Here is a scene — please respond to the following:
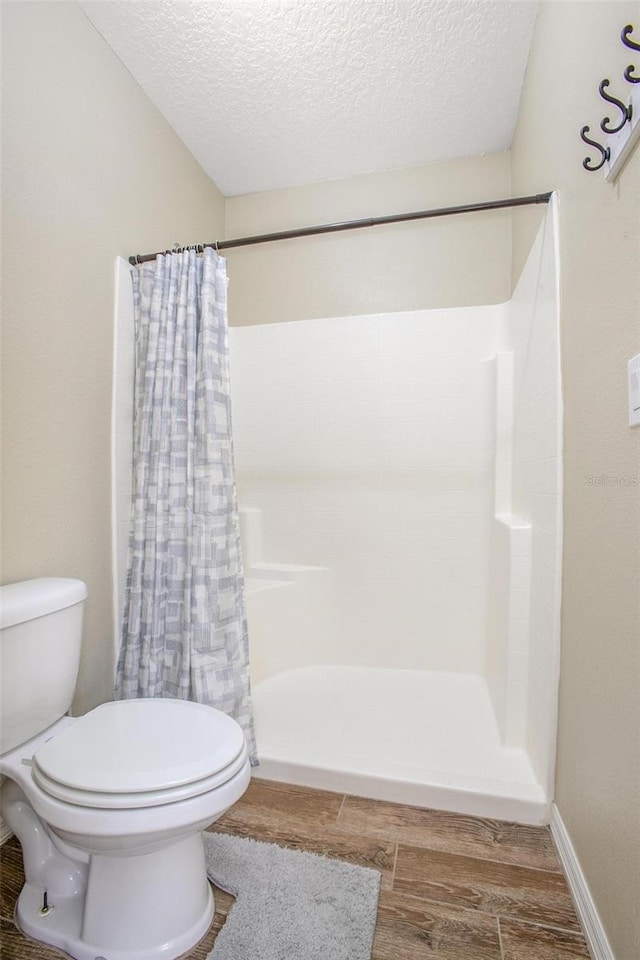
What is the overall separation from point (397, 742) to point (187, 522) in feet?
3.60

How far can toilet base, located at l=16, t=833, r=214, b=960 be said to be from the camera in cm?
102

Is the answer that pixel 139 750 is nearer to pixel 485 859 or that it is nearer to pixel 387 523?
pixel 485 859

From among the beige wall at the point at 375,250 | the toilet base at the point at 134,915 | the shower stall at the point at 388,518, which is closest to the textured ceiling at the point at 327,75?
the beige wall at the point at 375,250

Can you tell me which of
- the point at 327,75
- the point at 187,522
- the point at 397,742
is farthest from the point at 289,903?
the point at 327,75

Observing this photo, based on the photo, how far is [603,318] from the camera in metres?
1.04

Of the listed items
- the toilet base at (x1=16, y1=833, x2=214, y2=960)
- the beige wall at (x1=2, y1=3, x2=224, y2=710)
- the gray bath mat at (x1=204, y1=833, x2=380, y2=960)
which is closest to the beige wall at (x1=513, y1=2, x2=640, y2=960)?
the gray bath mat at (x1=204, y1=833, x2=380, y2=960)

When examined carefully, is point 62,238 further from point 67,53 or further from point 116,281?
point 67,53

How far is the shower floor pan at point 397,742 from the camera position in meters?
1.46

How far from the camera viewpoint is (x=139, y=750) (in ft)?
3.50

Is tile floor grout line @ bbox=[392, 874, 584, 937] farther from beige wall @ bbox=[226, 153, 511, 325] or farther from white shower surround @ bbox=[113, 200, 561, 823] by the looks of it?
beige wall @ bbox=[226, 153, 511, 325]

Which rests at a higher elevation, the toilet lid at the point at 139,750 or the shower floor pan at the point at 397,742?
the toilet lid at the point at 139,750

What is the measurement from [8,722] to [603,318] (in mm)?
1652

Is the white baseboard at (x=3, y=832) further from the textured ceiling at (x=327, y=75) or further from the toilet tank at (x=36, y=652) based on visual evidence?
the textured ceiling at (x=327, y=75)

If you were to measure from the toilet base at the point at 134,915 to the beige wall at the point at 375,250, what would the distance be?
2272 mm
